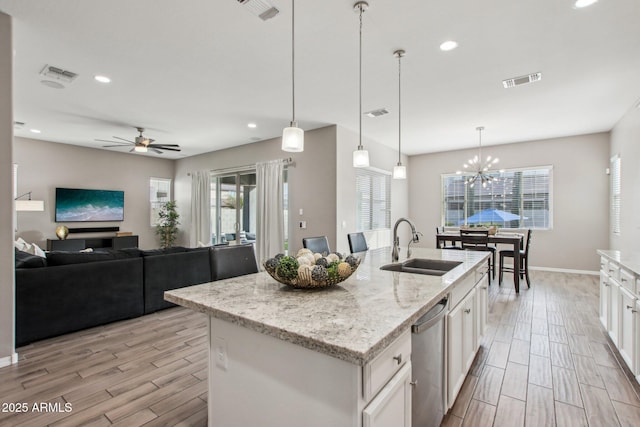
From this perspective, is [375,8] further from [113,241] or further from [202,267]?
[113,241]

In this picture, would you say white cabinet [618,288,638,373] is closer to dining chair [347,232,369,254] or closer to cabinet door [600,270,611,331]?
cabinet door [600,270,611,331]

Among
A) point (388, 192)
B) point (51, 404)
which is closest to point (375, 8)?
point (51, 404)

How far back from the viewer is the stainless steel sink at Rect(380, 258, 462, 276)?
2.41m

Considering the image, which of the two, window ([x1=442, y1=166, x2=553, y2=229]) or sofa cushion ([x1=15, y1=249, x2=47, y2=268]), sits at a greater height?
window ([x1=442, y1=166, x2=553, y2=229])

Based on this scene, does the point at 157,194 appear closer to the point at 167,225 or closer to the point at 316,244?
the point at 167,225

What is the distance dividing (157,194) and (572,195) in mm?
9578

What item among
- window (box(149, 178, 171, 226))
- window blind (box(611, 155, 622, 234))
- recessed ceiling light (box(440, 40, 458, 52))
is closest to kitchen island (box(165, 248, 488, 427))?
recessed ceiling light (box(440, 40, 458, 52))

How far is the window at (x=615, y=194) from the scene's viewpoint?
17.0ft

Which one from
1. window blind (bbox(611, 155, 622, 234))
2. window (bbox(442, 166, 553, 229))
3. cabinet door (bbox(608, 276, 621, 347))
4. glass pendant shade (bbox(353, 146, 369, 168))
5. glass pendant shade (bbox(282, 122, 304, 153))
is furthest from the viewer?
window (bbox(442, 166, 553, 229))

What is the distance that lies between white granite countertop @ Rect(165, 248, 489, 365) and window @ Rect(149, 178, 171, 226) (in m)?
7.31

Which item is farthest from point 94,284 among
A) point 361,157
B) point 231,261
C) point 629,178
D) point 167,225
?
point 629,178

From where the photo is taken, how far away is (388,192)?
7090mm

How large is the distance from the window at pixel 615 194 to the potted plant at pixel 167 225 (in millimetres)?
9263

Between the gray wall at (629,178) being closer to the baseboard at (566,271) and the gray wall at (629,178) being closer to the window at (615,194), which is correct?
the window at (615,194)
